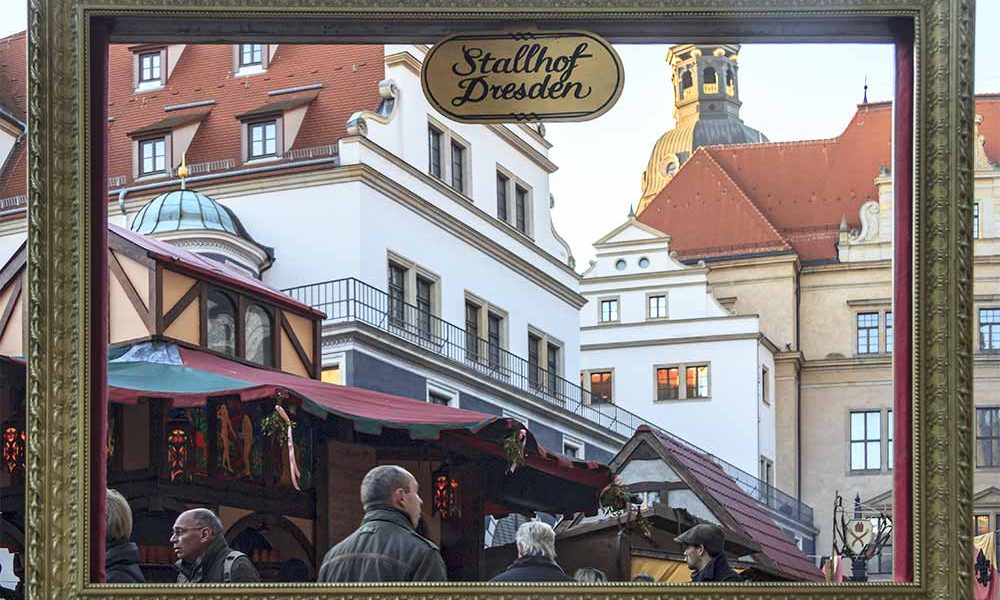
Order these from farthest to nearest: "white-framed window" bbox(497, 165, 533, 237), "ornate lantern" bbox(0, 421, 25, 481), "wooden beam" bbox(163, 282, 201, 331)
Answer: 1. "white-framed window" bbox(497, 165, 533, 237)
2. "wooden beam" bbox(163, 282, 201, 331)
3. "ornate lantern" bbox(0, 421, 25, 481)

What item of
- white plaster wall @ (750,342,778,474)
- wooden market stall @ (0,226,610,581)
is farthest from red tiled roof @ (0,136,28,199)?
white plaster wall @ (750,342,778,474)

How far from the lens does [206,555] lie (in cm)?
416

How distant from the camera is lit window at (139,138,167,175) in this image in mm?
4473

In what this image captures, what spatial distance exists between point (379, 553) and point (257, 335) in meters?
1.15

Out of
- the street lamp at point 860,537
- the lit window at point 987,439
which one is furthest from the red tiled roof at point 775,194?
the street lamp at point 860,537

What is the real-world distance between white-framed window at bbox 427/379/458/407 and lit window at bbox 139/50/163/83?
1.08 m

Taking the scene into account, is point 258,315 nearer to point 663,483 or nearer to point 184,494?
point 184,494

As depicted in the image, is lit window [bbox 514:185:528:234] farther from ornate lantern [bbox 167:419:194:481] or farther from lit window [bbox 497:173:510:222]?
ornate lantern [bbox 167:419:194:481]

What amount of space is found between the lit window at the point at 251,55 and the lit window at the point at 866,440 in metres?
1.66

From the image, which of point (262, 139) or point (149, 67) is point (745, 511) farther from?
point (149, 67)

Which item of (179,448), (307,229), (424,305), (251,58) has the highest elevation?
(251,58)

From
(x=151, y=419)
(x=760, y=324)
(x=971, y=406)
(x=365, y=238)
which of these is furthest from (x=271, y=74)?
(x=971, y=406)

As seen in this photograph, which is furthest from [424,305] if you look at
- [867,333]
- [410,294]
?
[867,333]

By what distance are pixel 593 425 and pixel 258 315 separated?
966 millimetres
